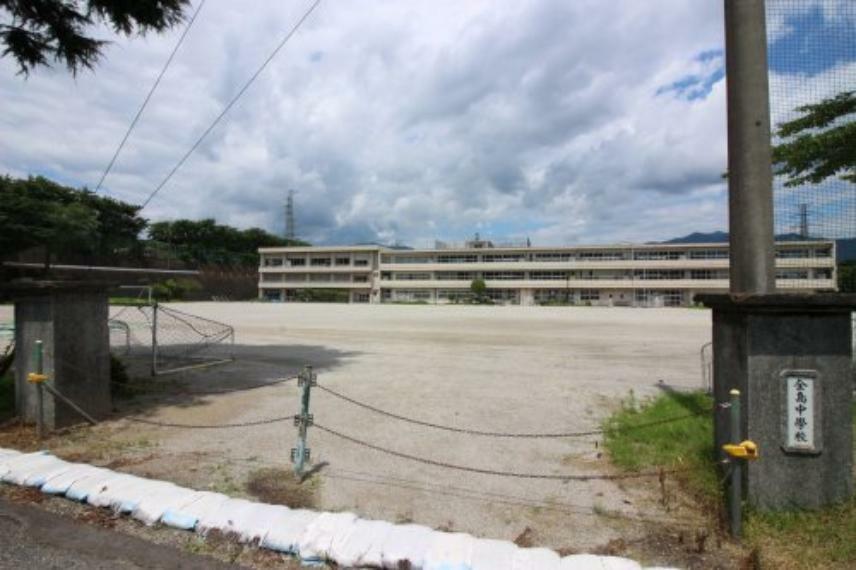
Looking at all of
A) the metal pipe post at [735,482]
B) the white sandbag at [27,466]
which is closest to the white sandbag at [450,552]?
the metal pipe post at [735,482]

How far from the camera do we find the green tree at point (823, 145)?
21.7ft

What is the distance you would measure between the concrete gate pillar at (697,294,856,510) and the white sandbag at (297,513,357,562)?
283cm

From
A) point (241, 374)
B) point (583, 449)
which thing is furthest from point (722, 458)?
point (241, 374)

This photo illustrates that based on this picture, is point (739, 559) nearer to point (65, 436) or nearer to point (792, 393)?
point (792, 393)

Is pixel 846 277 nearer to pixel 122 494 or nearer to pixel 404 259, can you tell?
pixel 122 494

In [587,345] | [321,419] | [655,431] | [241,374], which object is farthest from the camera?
[587,345]

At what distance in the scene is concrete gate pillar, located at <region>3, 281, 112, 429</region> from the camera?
6.13 meters

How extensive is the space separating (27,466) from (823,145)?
9410 mm

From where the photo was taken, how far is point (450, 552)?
131 inches

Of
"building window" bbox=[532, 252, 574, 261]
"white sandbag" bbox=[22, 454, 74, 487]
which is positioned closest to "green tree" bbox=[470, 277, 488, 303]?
"building window" bbox=[532, 252, 574, 261]

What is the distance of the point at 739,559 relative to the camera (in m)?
3.30

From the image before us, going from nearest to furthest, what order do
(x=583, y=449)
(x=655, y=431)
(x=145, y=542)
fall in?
(x=145, y=542) < (x=583, y=449) < (x=655, y=431)

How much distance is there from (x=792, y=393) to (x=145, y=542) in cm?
453

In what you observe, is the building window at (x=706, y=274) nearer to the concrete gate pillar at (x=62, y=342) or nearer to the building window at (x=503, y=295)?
the building window at (x=503, y=295)
